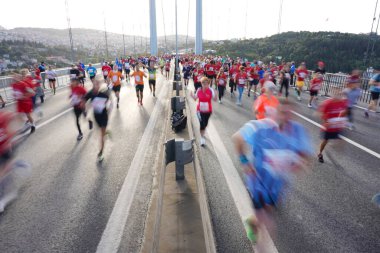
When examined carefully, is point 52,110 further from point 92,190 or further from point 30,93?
point 92,190

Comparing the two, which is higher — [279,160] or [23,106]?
[279,160]

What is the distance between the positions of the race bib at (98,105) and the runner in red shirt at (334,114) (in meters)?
5.19

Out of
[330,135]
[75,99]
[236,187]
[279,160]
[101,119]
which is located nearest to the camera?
[279,160]

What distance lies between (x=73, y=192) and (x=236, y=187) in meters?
3.12

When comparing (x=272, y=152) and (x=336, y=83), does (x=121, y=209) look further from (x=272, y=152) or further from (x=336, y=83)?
(x=336, y=83)

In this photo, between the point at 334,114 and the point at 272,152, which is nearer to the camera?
the point at 272,152

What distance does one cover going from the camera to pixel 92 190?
5355 mm

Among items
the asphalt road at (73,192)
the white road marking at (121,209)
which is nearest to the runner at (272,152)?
the asphalt road at (73,192)

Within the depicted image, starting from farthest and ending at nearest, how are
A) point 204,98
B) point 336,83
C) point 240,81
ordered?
1. point 336,83
2. point 240,81
3. point 204,98

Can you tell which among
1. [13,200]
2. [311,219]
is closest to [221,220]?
[311,219]

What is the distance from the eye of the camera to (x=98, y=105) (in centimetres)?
690

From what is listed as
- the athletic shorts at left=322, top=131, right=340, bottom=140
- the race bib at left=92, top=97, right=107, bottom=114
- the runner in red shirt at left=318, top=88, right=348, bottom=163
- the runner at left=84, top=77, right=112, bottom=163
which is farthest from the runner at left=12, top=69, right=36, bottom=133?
the athletic shorts at left=322, top=131, right=340, bottom=140

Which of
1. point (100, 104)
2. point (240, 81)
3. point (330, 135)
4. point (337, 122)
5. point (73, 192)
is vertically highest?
point (100, 104)

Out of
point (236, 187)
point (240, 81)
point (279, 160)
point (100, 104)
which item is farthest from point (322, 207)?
point (240, 81)
